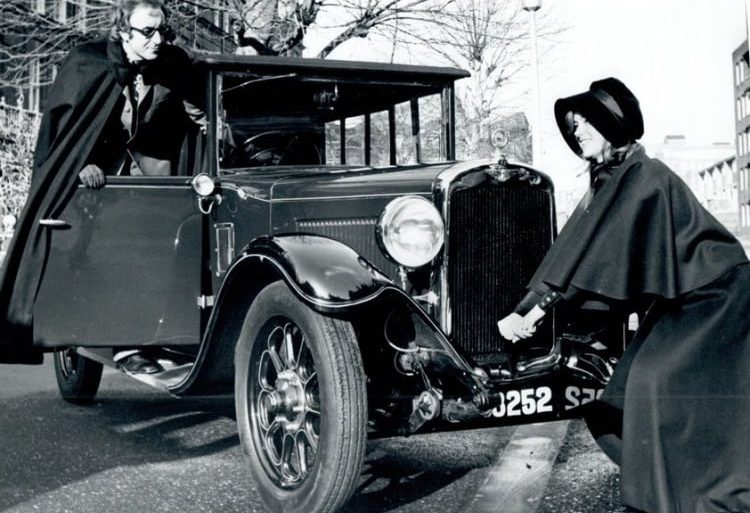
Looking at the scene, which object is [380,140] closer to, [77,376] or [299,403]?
[299,403]

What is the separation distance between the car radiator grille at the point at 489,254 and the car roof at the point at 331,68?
135 cm

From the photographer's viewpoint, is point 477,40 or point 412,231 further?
point 477,40

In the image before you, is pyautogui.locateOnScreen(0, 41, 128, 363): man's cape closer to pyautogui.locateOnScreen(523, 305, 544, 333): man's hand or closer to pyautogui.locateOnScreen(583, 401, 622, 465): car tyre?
pyautogui.locateOnScreen(523, 305, 544, 333): man's hand

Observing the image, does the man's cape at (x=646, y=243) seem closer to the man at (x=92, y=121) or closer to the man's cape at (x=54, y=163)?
the man at (x=92, y=121)

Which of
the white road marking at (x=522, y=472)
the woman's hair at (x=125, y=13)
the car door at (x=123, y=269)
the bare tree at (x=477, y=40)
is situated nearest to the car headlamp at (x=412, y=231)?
the white road marking at (x=522, y=472)

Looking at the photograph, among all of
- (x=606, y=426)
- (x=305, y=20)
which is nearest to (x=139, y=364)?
(x=606, y=426)

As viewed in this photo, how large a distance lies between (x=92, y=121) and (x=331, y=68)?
48.3 inches

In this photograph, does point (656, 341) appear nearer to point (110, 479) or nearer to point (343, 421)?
point (343, 421)

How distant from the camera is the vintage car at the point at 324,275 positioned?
3.60 metres

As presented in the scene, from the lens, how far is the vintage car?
360 centimetres

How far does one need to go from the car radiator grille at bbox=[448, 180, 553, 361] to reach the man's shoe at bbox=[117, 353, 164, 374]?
5.42 feet

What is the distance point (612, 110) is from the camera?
11.7ft

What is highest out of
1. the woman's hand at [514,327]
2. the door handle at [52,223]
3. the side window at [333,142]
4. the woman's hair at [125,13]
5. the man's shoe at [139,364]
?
the woman's hair at [125,13]

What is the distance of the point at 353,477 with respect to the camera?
11.3 feet
